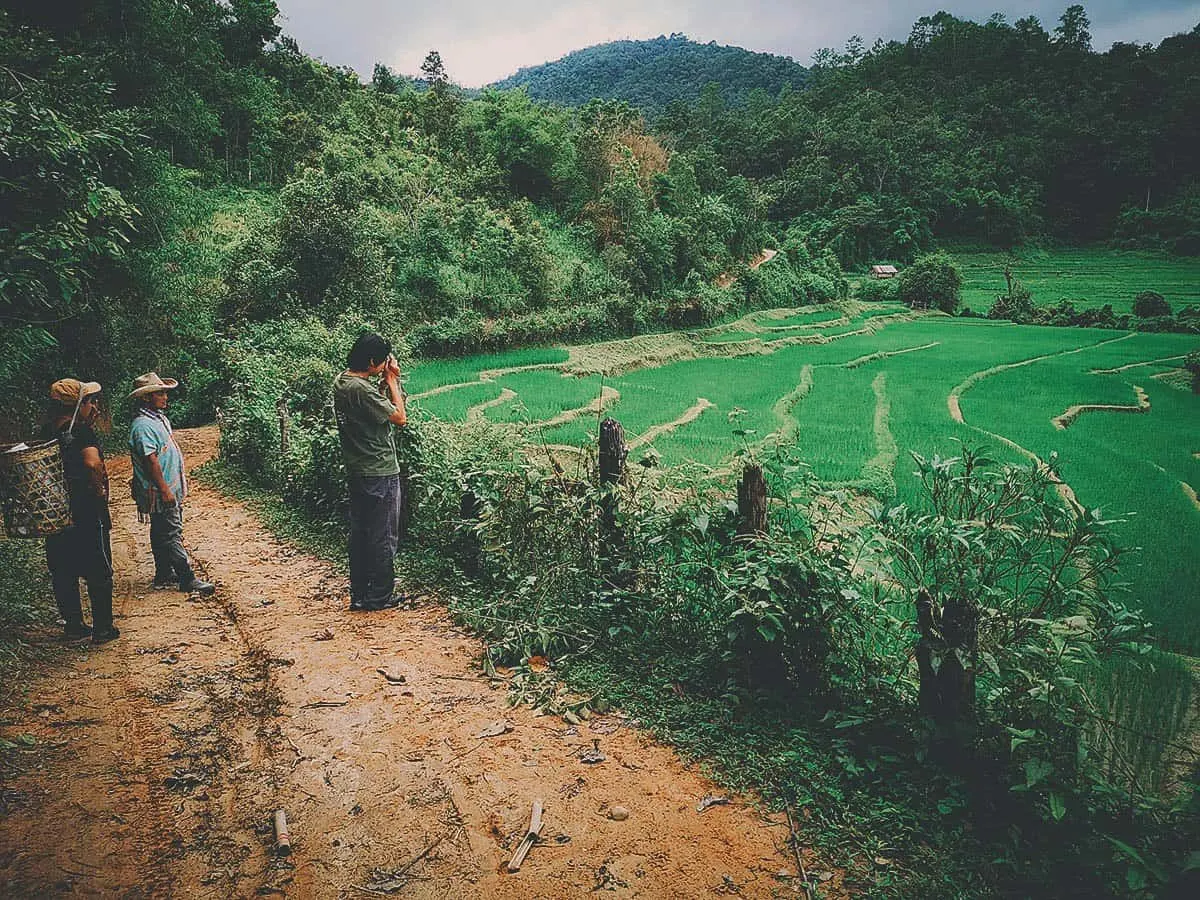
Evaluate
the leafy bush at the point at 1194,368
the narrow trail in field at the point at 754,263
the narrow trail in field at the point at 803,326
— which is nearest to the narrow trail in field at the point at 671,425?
the leafy bush at the point at 1194,368

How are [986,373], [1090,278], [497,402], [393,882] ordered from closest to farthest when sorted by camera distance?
[393,882]
[497,402]
[986,373]
[1090,278]

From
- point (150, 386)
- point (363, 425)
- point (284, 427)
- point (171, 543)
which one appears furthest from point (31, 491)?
point (284, 427)

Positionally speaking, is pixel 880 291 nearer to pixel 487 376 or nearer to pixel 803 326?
pixel 803 326

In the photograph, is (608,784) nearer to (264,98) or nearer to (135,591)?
(135,591)

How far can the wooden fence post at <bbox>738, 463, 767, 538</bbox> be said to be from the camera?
3.34m

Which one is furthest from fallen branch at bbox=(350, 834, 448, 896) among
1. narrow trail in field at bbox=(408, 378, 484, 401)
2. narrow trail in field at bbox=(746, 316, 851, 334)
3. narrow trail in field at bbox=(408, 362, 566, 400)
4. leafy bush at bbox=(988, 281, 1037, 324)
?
leafy bush at bbox=(988, 281, 1037, 324)

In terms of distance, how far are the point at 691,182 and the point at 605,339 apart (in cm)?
1240

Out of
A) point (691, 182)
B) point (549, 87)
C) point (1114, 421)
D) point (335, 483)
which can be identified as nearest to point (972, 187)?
point (691, 182)

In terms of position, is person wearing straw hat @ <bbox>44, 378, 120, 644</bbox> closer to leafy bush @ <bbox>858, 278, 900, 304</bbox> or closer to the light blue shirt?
the light blue shirt

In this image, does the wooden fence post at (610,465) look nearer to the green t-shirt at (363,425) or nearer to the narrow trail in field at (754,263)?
the green t-shirt at (363,425)

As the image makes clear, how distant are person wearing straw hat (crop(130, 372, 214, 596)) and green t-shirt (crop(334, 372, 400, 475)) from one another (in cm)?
121

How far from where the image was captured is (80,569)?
3758mm

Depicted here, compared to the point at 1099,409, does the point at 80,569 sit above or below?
above

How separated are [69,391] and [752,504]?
383 centimetres
